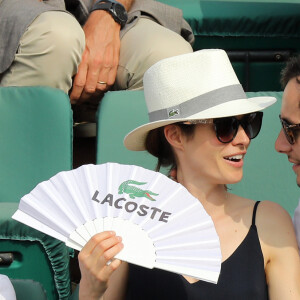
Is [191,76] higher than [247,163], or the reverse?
[191,76]

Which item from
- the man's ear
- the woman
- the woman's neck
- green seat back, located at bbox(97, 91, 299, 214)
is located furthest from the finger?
the woman's neck

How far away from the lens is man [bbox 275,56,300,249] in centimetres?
168

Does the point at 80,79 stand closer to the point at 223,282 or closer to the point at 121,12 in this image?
the point at 121,12

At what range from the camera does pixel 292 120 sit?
1681 millimetres

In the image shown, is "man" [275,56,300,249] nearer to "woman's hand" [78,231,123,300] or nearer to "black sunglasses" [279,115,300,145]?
"black sunglasses" [279,115,300,145]

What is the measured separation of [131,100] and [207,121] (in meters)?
0.82

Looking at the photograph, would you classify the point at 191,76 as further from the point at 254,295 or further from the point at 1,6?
the point at 1,6

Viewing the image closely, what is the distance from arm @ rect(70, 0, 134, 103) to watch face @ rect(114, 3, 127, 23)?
0.12 ft

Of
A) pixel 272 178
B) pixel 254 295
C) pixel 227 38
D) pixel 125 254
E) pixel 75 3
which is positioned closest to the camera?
pixel 125 254

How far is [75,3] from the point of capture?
2.86 metres

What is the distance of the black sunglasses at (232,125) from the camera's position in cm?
174

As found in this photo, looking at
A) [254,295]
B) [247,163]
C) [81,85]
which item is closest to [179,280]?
[254,295]

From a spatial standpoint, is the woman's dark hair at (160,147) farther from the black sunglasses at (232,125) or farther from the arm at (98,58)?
the arm at (98,58)

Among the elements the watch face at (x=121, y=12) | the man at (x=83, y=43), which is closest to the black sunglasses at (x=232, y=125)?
the man at (x=83, y=43)
